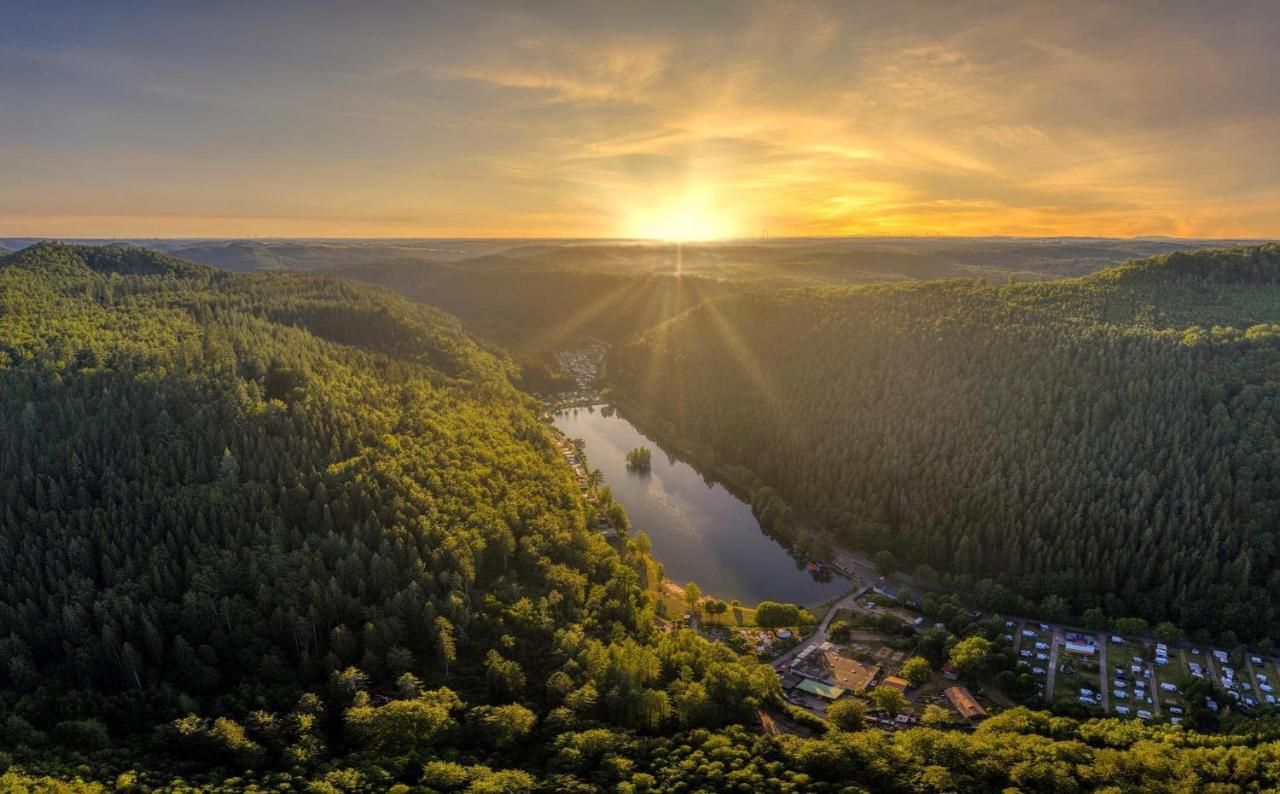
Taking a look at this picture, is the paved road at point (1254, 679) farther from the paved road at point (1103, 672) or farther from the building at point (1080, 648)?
the building at point (1080, 648)

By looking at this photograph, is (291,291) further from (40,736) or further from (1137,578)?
(1137,578)

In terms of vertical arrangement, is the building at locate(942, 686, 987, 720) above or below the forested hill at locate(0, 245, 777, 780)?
below

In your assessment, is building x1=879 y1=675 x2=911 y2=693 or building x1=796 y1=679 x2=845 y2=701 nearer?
building x1=796 y1=679 x2=845 y2=701

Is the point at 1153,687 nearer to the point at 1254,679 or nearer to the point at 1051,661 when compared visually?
the point at 1051,661

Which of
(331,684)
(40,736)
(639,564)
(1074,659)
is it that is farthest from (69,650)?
(1074,659)

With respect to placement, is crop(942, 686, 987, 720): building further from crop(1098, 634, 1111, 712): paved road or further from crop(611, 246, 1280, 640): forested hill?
crop(611, 246, 1280, 640): forested hill

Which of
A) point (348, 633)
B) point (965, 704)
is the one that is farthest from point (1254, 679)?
point (348, 633)

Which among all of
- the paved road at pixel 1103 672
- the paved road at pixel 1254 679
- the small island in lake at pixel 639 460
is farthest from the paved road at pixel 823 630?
the small island in lake at pixel 639 460

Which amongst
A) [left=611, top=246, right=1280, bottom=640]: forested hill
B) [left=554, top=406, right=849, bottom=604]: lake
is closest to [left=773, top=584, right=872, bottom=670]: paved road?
[left=554, top=406, right=849, bottom=604]: lake
